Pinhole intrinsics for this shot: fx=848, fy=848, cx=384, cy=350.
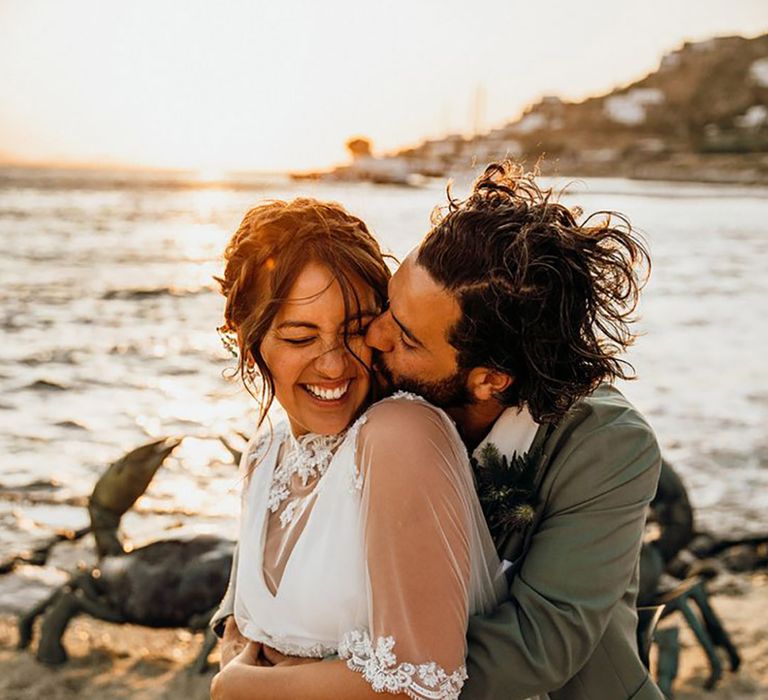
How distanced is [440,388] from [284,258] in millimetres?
532

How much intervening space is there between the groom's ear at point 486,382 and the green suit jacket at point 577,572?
153 millimetres

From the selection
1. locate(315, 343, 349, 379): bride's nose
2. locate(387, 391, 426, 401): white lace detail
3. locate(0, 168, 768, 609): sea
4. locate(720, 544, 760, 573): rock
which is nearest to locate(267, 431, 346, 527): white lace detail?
locate(315, 343, 349, 379): bride's nose

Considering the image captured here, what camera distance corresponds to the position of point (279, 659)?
2.02 m

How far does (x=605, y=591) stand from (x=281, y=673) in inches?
30.4

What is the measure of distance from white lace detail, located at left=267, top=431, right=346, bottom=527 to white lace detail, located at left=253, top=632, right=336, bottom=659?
27 centimetres

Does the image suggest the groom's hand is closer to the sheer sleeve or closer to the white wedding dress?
the white wedding dress

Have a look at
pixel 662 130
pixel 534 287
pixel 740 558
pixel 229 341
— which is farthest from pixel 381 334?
pixel 662 130

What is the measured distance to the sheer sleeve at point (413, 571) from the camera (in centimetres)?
167

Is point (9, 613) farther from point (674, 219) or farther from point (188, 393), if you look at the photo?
point (674, 219)

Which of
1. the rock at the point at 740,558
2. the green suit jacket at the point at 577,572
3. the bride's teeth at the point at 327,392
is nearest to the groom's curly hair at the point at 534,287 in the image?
the green suit jacket at the point at 577,572

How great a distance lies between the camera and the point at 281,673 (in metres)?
1.87

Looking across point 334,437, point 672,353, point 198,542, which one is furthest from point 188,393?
point 334,437

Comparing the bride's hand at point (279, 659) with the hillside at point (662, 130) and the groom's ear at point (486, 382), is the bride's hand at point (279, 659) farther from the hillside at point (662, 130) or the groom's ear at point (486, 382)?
the hillside at point (662, 130)

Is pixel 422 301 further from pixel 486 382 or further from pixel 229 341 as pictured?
pixel 229 341
